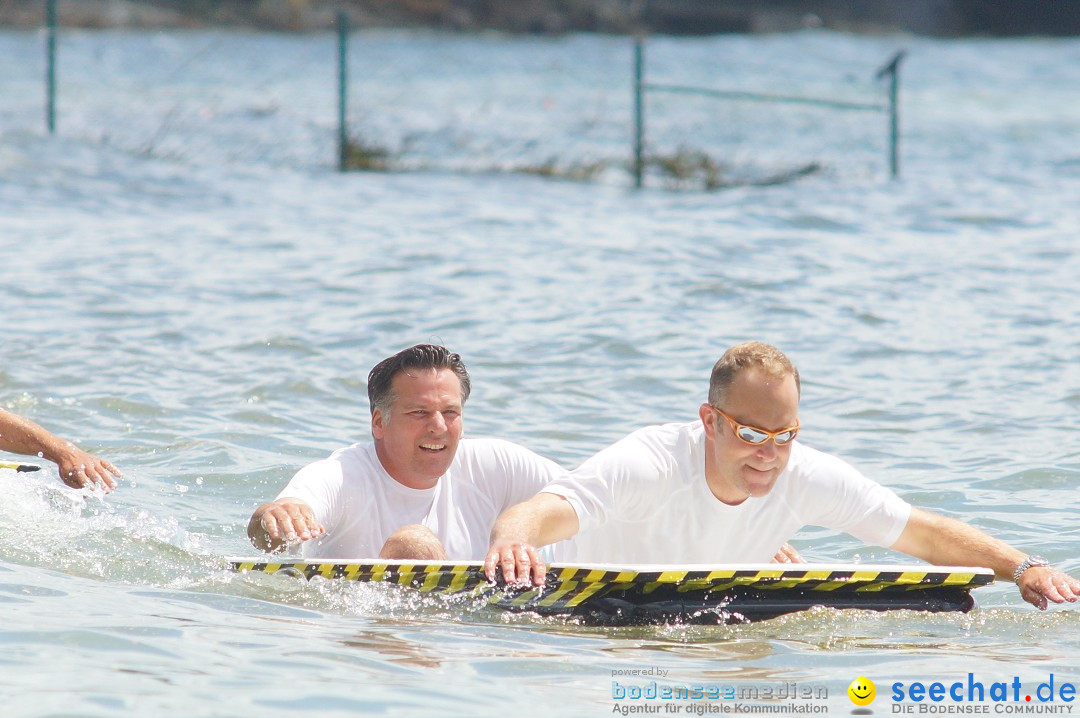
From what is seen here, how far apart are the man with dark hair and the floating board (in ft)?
0.70

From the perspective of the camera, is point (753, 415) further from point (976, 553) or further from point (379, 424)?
point (379, 424)

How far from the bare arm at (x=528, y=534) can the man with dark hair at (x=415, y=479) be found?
0.55 m

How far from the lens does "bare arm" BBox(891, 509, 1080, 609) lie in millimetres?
5402

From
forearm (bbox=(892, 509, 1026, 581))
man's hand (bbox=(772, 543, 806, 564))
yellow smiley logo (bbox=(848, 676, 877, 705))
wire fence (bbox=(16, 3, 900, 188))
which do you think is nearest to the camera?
yellow smiley logo (bbox=(848, 676, 877, 705))

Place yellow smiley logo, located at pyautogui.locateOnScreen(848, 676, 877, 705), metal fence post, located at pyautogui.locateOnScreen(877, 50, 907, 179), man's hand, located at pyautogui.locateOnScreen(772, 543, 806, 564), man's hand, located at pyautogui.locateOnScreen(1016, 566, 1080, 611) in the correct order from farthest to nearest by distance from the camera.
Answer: metal fence post, located at pyautogui.locateOnScreen(877, 50, 907, 179) → man's hand, located at pyautogui.locateOnScreen(772, 543, 806, 564) → man's hand, located at pyautogui.locateOnScreen(1016, 566, 1080, 611) → yellow smiley logo, located at pyautogui.locateOnScreen(848, 676, 877, 705)

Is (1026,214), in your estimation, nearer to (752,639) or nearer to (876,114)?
(876,114)

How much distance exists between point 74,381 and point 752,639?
20.1 feet

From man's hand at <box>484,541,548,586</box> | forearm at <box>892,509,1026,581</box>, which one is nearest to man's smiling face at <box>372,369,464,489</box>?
man's hand at <box>484,541,548,586</box>

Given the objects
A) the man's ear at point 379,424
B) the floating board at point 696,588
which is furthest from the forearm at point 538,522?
the man's ear at point 379,424

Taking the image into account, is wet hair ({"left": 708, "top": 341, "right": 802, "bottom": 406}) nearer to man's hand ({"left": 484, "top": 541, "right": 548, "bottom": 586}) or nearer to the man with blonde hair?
the man with blonde hair

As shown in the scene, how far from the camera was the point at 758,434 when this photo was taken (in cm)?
541

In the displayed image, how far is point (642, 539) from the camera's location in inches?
229

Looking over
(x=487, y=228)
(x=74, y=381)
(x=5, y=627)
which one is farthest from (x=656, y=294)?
(x=5, y=627)

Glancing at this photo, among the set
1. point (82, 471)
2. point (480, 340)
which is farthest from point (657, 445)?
point (480, 340)
